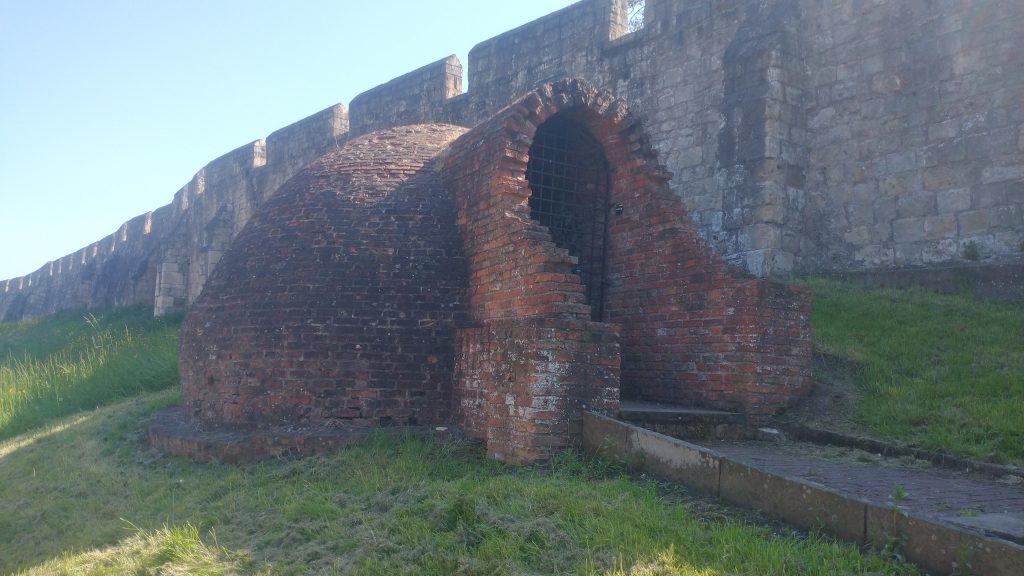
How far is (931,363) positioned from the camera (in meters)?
7.26

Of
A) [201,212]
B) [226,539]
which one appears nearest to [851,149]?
[226,539]

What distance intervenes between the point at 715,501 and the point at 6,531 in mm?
6026

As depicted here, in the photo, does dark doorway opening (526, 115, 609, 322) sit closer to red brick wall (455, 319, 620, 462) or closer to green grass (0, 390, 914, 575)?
red brick wall (455, 319, 620, 462)

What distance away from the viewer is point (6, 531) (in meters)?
7.10

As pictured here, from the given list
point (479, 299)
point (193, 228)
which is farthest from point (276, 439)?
point (193, 228)

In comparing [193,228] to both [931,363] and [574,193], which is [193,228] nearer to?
[574,193]

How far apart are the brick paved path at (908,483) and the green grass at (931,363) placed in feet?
1.63

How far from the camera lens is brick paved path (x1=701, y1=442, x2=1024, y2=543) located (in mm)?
3938

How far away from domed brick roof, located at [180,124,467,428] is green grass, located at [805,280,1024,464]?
139 inches

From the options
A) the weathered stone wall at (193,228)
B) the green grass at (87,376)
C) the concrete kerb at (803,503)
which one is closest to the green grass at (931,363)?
the concrete kerb at (803,503)

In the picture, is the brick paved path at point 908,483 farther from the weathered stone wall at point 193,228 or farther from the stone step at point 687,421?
the weathered stone wall at point 193,228

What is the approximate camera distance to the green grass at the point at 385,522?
3998 millimetres

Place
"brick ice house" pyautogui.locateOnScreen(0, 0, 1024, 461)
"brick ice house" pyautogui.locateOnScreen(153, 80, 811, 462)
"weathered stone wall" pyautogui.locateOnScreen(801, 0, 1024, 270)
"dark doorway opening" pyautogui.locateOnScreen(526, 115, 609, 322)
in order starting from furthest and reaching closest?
"weathered stone wall" pyautogui.locateOnScreen(801, 0, 1024, 270), "dark doorway opening" pyautogui.locateOnScreen(526, 115, 609, 322), "brick ice house" pyautogui.locateOnScreen(0, 0, 1024, 461), "brick ice house" pyautogui.locateOnScreen(153, 80, 811, 462)

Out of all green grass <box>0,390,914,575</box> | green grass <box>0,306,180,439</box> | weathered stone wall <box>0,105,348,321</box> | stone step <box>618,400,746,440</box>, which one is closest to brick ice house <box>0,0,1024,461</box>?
stone step <box>618,400,746,440</box>
